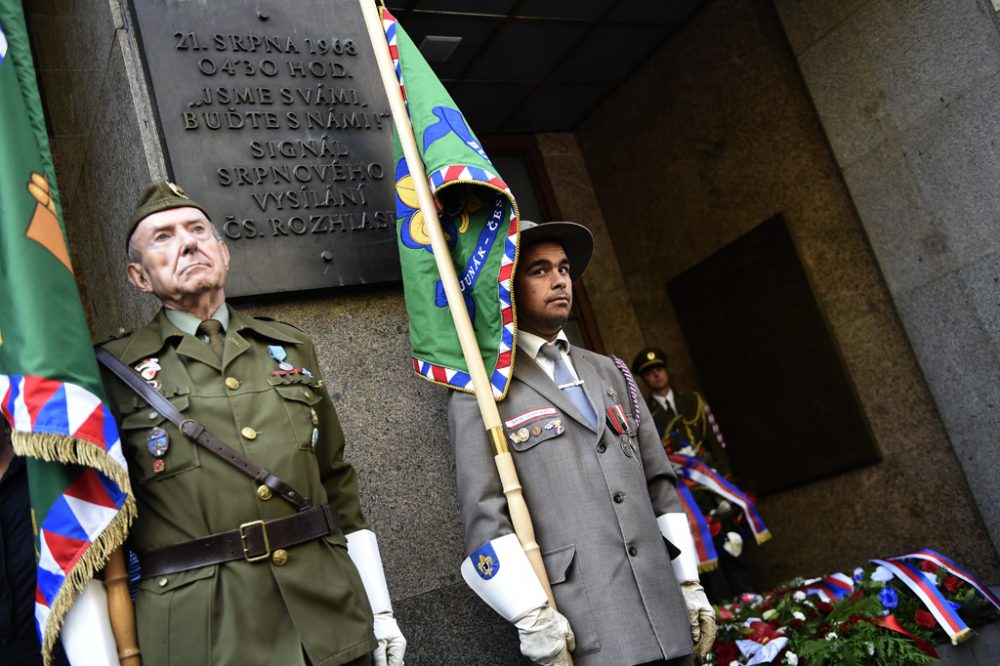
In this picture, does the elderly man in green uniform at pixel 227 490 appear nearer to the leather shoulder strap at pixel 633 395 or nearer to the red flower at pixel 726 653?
the leather shoulder strap at pixel 633 395

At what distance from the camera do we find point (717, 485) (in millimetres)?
6984

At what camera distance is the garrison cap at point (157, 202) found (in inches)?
106

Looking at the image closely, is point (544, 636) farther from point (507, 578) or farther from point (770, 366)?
point (770, 366)

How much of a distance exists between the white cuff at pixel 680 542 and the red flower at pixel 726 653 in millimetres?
1599

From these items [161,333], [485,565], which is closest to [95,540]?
[161,333]

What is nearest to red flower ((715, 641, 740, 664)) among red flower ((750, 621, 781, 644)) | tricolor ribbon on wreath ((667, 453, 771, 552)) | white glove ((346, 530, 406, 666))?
red flower ((750, 621, 781, 644))

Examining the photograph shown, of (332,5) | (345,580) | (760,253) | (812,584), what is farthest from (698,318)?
(345,580)

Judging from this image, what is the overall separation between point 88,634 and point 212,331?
87 centimetres

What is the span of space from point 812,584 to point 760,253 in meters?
3.48

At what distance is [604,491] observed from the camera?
3084mm

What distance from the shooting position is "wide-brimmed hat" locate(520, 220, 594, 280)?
3.53 m

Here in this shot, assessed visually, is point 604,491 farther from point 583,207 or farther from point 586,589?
point 583,207

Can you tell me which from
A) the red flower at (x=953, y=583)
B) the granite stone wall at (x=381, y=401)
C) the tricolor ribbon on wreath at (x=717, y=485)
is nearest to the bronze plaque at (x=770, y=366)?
the tricolor ribbon on wreath at (x=717, y=485)

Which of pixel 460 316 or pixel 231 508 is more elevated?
Result: pixel 460 316
